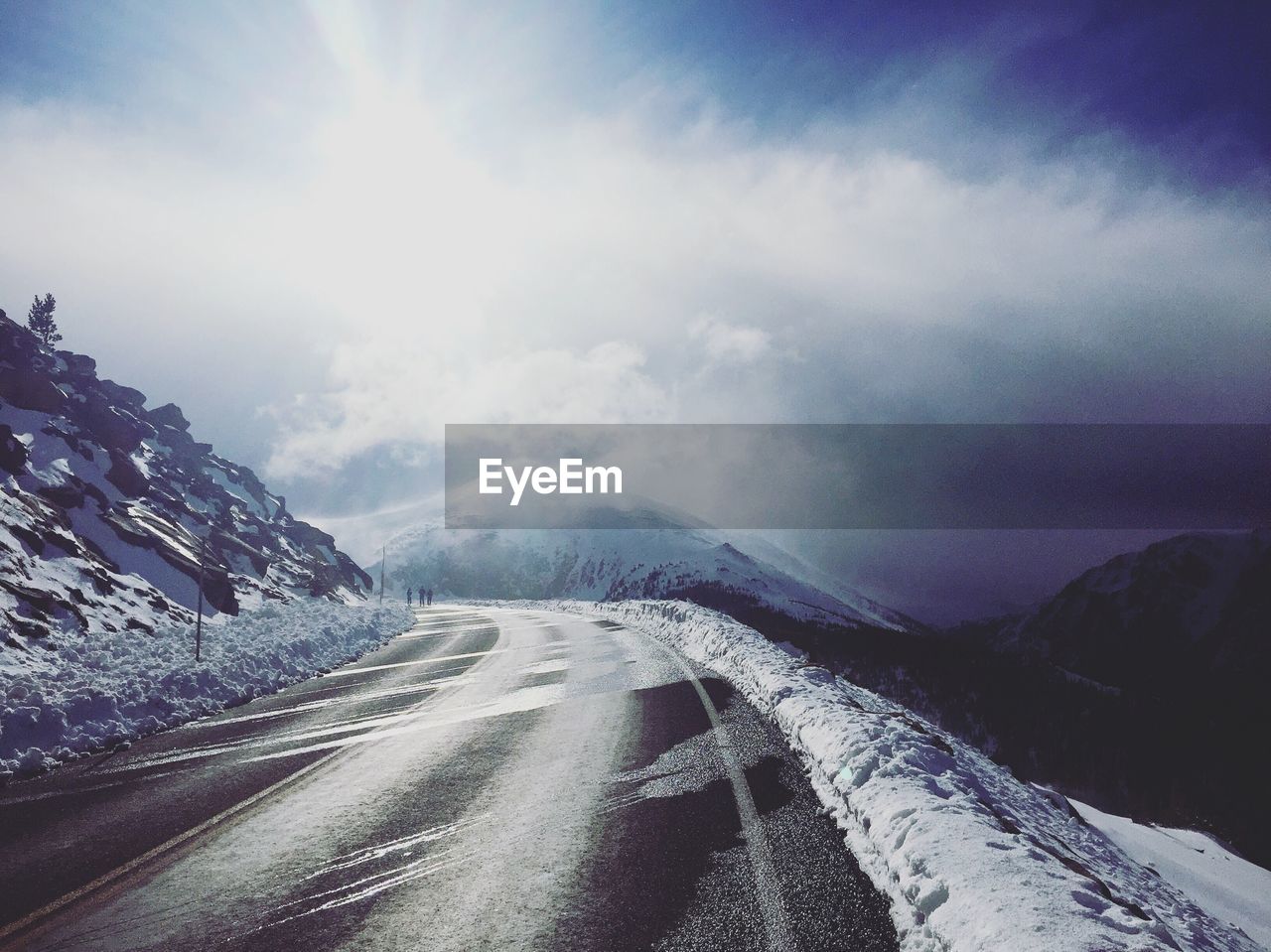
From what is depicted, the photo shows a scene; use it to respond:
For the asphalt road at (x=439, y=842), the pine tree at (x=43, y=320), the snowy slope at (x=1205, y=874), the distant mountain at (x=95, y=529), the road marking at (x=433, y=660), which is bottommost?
the snowy slope at (x=1205, y=874)

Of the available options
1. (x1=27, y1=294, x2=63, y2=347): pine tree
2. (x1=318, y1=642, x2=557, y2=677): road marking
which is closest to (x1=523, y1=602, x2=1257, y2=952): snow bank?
(x1=318, y1=642, x2=557, y2=677): road marking

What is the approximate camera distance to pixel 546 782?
6.74 meters

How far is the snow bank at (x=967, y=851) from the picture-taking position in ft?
11.8

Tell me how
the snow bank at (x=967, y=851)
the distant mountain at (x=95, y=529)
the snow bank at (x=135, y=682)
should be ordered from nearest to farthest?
the snow bank at (x=967, y=851) < the snow bank at (x=135, y=682) < the distant mountain at (x=95, y=529)

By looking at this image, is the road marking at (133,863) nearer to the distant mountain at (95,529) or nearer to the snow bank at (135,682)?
the snow bank at (135,682)

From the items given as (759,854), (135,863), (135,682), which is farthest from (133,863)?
(135,682)

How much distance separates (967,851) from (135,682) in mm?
12152

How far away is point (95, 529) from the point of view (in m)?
30.1

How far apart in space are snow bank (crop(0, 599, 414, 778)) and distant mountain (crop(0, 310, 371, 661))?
2399mm

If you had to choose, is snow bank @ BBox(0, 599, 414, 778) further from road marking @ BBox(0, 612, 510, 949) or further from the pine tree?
the pine tree

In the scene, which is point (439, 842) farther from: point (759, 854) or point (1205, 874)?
point (1205, 874)

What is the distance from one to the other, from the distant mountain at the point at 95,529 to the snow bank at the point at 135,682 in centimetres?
240

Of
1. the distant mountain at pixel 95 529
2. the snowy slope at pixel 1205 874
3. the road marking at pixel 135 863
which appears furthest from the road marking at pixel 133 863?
the distant mountain at pixel 95 529

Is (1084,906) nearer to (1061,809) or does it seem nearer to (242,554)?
(1061,809)
